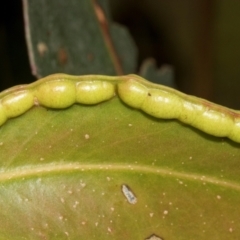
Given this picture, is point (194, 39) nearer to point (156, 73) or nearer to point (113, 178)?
point (156, 73)

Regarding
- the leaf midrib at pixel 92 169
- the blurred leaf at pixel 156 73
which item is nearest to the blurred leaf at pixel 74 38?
the blurred leaf at pixel 156 73

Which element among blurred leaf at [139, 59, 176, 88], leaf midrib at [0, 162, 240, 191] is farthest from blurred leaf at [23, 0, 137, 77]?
leaf midrib at [0, 162, 240, 191]

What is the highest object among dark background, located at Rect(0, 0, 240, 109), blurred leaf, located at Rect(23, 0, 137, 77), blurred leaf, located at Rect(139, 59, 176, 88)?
blurred leaf, located at Rect(23, 0, 137, 77)

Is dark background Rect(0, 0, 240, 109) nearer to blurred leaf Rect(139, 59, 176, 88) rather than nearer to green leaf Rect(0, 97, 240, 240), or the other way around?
blurred leaf Rect(139, 59, 176, 88)

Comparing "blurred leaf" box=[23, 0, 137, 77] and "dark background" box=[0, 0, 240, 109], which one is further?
"dark background" box=[0, 0, 240, 109]

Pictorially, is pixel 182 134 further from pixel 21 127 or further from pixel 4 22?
pixel 4 22

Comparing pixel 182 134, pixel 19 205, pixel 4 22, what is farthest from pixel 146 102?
pixel 4 22

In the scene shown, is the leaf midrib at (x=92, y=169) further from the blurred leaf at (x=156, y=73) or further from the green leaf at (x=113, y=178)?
the blurred leaf at (x=156, y=73)
